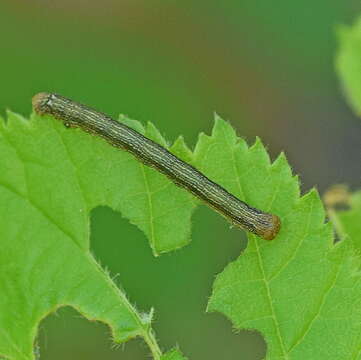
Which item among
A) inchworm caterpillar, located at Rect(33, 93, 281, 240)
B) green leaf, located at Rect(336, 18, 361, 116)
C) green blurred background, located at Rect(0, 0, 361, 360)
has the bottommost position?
inchworm caterpillar, located at Rect(33, 93, 281, 240)

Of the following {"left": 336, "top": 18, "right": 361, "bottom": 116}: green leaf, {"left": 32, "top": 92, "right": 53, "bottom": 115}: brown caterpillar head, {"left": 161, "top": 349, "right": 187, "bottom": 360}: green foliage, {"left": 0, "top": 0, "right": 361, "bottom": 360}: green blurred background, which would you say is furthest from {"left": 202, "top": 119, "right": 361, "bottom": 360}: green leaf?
{"left": 0, "top": 0, "right": 361, "bottom": 360}: green blurred background

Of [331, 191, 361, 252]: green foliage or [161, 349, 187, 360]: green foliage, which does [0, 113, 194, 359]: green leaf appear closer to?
[161, 349, 187, 360]: green foliage

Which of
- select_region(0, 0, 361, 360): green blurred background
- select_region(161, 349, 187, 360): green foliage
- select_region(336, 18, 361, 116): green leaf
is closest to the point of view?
select_region(161, 349, 187, 360): green foliage

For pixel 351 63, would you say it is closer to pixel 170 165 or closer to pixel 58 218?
pixel 170 165

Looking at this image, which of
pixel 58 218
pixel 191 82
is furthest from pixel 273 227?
pixel 191 82

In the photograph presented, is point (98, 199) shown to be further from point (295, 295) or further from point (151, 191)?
point (295, 295)

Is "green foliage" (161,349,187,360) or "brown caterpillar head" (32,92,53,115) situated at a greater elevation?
"brown caterpillar head" (32,92,53,115)

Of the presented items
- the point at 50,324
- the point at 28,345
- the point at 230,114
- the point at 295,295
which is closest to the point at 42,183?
the point at 28,345
